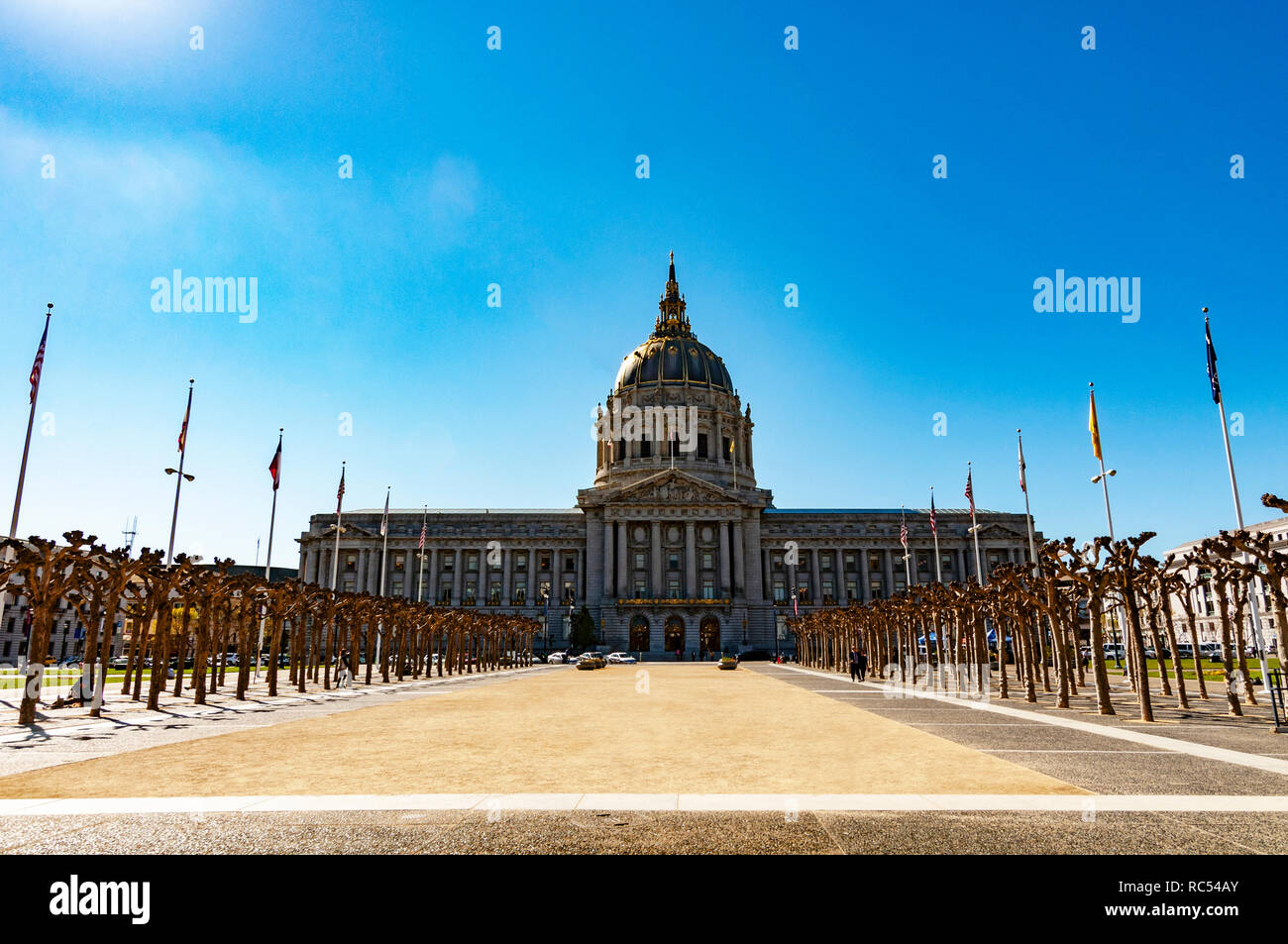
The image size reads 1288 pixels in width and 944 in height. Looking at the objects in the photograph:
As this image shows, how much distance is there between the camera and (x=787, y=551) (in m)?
118

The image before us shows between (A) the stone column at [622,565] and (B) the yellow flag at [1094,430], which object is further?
(A) the stone column at [622,565]

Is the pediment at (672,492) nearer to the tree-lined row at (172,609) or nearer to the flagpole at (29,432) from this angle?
the tree-lined row at (172,609)

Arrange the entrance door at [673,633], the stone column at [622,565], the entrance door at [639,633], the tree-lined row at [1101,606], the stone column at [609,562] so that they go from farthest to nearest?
the stone column at [622,565] < the stone column at [609,562] < the entrance door at [639,633] < the entrance door at [673,633] < the tree-lined row at [1101,606]

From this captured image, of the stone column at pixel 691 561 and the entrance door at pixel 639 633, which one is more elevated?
the stone column at pixel 691 561

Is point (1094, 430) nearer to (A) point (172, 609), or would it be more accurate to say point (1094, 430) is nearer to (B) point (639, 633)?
(A) point (172, 609)

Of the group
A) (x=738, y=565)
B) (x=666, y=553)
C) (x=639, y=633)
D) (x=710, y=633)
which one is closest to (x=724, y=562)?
(x=738, y=565)

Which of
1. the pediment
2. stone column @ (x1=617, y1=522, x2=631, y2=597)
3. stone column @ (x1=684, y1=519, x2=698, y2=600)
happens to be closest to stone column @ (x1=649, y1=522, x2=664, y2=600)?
stone column @ (x1=617, y1=522, x2=631, y2=597)

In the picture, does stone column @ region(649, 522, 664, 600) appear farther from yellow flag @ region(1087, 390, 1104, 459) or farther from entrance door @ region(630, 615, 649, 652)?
yellow flag @ region(1087, 390, 1104, 459)

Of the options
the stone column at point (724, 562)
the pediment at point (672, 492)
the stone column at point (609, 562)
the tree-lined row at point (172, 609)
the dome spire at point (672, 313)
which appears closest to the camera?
the tree-lined row at point (172, 609)

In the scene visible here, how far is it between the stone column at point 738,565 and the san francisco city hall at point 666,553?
0.67ft

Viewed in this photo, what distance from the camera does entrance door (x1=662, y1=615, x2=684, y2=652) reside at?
105938 mm

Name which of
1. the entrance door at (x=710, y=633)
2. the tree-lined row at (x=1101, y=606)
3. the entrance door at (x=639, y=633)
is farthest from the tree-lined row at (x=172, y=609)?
the entrance door at (x=710, y=633)

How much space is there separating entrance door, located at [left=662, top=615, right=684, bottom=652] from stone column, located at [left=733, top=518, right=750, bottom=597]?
9.48m

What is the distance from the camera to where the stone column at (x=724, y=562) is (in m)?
109
